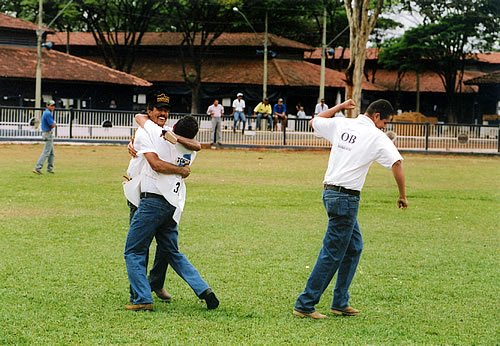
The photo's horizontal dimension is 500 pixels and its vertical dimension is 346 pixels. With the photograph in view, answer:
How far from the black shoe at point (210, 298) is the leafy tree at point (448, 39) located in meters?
53.5

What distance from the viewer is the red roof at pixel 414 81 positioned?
69.2 meters

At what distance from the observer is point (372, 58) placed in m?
72.6

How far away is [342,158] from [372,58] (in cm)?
6556

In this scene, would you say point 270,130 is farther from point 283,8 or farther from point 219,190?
point 283,8

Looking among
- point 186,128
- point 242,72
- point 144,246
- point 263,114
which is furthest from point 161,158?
point 242,72

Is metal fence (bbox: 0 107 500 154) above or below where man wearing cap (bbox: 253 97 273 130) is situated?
below

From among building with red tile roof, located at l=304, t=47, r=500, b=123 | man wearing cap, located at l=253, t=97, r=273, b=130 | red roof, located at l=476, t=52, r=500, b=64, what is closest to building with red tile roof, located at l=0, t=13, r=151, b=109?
man wearing cap, located at l=253, t=97, r=273, b=130

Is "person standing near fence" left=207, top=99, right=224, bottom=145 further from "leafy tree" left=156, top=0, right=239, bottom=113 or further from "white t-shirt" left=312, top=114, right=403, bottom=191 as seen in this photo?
"white t-shirt" left=312, top=114, right=403, bottom=191

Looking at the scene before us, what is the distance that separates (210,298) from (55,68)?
4517cm

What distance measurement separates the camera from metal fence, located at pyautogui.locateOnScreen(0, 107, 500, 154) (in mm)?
35594

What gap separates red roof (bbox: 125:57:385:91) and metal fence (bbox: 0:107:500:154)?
2167 cm

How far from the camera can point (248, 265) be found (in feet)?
35.3

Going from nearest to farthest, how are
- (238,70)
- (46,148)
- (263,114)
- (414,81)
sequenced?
(46,148)
(263,114)
(238,70)
(414,81)

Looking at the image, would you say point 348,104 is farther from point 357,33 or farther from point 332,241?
point 357,33
